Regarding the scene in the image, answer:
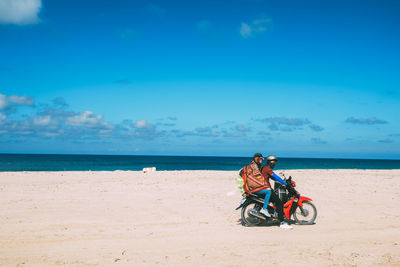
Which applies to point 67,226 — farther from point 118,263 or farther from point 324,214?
point 324,214

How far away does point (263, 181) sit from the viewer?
770 cm

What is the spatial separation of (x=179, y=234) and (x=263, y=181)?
94.1 inches

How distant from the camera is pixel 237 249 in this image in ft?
19.8

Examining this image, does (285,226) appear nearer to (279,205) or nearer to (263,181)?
(279,205)

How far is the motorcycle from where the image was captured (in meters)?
7.97

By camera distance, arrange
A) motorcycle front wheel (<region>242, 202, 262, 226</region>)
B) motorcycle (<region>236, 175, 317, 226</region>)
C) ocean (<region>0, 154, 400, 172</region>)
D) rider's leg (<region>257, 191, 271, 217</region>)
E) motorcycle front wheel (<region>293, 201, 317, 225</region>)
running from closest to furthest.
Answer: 1. rider's leg (<region>257, 191, 271, 217</region>)
2. motorcycle (<region>236, 175, 317, 226</region>)
3. motorcycle front wheel (<region>242, 202, 262, 226</region>)
4. motorcycle front wheel (<region>293, 201, 317, 225</region>)
5. ocean (<region>0, 154, 400, 172</region>)

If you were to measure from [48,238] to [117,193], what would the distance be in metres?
6.87

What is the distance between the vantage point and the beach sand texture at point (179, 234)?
18.1ft

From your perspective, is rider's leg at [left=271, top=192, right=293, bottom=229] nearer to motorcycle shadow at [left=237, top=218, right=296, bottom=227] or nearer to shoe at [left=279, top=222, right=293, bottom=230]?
shoe at [left=279, top=222, right=293, bottom=230]

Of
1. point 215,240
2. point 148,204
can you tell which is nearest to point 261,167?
point 215,240

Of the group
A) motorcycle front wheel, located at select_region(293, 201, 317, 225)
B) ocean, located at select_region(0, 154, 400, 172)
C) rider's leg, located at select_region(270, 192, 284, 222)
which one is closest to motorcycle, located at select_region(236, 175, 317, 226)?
motorcycle front wheel, located at select_region(293, 201, 317, 225)

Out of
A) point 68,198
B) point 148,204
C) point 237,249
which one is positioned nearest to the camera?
point 237,249

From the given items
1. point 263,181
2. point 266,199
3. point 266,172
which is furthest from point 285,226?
point 266,172

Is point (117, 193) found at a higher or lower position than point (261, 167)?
lower
